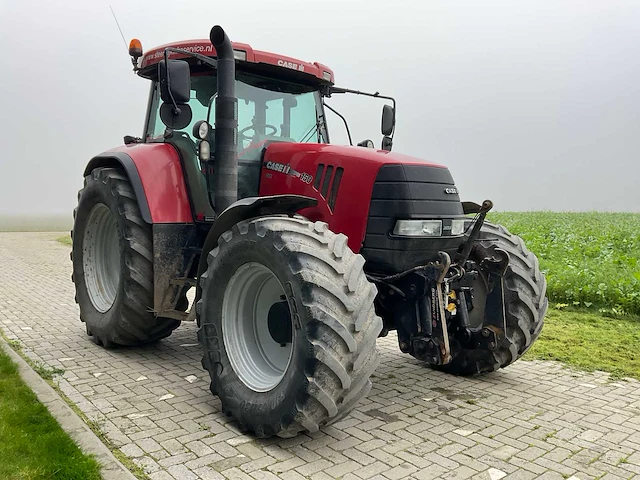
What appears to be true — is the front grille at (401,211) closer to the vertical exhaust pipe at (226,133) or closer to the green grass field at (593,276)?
the vertical exhaust pipe at (226,133)

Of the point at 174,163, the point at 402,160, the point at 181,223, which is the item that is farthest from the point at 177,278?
the point at 402,160

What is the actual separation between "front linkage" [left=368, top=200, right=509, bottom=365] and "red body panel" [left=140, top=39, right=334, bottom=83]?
6.48 feet

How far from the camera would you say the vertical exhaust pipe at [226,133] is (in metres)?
4.45

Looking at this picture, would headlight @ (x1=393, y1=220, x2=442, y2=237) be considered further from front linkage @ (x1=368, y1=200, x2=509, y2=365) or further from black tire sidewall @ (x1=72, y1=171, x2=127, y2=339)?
black tire sidewall @ (x1=72, y1=171, x2=127, y2=339)

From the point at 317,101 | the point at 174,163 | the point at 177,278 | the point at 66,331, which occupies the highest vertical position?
the point at 317,101

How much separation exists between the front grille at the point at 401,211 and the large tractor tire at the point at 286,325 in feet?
1.80

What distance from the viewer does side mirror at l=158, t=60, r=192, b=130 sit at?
426 centimetres

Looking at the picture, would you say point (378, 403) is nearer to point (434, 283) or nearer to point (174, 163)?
point (434, 283)

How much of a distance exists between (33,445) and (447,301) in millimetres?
2932

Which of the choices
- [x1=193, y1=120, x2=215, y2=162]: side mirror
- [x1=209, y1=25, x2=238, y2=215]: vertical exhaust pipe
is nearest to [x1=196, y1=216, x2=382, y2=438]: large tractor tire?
[x1=209, y1=25, x2=238, y2=215]: vertical exhaust pipe

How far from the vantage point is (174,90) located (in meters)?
4.27

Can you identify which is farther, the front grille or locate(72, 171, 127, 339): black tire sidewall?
locate(72, 171, 127, 339): black tire sidewall

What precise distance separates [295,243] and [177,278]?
196cm

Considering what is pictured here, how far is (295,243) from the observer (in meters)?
3.49
